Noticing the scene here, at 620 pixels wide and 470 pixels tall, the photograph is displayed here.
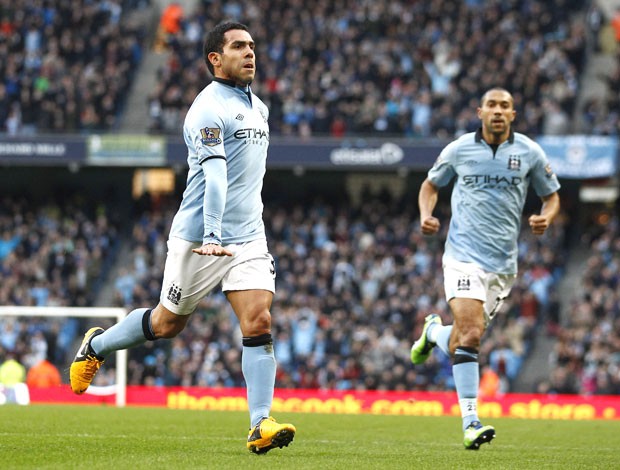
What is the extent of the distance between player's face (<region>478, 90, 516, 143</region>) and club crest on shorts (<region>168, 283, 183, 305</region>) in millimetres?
3385

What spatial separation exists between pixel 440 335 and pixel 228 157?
11.5 feet

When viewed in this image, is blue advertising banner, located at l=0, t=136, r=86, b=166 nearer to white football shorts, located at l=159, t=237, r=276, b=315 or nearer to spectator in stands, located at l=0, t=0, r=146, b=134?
spectator in stands, located at l=0, t=0, r=146, b=134

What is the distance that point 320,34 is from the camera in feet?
98.4

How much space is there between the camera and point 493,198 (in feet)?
32.0

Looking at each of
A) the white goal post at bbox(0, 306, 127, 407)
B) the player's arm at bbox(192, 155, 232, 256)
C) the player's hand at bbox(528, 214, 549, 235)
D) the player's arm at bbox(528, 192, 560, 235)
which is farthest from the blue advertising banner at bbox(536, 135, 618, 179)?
the player's arm at bbox(192, 155, 232, 256)

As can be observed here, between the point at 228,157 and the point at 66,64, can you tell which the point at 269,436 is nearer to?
the point at 228,157

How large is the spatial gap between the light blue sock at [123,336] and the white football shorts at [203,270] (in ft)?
1.33

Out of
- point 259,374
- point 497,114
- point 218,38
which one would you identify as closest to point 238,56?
point 218,38

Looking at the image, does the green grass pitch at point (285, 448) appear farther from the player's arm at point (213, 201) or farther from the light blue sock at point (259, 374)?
the player's arm at point (213, 201)

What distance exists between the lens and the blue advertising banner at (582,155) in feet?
Result: 86.5

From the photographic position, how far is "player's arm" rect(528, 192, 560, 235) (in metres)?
9.16

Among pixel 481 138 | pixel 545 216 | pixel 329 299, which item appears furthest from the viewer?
pixel 329 299

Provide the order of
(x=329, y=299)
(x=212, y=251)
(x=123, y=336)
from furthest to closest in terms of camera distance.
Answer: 1. (x=329, y=299)
2. (x=123, y=336)
3. (x=212, y=251)

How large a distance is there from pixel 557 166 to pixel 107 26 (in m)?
12.7
